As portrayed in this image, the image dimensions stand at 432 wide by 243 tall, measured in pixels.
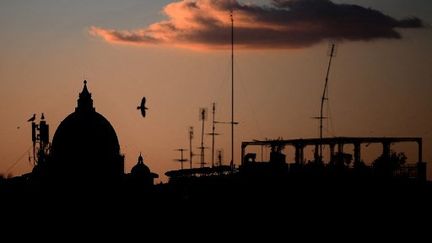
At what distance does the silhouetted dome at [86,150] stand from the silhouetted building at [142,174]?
7.22 feet

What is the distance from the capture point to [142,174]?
12369cm

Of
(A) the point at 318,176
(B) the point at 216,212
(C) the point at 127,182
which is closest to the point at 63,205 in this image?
(C) the point at 127,182

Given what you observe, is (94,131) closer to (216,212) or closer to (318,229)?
(216,212)

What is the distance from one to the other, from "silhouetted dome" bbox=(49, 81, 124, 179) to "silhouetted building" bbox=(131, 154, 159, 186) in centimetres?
220

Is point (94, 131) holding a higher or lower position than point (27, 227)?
higher

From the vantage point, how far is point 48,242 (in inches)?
3829

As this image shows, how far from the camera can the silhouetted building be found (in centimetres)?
12126

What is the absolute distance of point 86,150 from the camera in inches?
4695

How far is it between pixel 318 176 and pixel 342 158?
8.26ft

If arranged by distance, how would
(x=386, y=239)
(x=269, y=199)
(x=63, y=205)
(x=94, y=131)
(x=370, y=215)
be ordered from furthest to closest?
(x=94, y=131), (x=63, y=205), (x=269, y=199), (x=370, y=215), (x=386, y=239)

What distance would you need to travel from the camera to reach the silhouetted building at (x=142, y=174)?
121m

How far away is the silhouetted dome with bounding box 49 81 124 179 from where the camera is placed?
4688 inches

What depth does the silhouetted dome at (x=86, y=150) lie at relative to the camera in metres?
119

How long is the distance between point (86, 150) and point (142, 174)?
25.0ft
